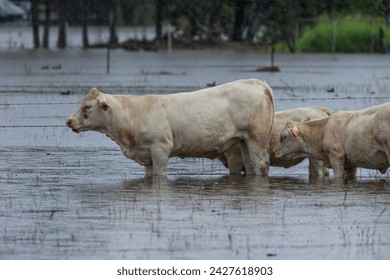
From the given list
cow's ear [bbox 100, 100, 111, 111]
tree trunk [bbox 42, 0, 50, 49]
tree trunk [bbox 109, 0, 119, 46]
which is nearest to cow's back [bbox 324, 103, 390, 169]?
cow's ear [bbox 100, 100, 111, 111]

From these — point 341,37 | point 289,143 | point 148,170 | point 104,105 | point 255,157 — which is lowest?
point 341,37

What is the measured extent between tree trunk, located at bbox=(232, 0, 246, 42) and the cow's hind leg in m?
37.1

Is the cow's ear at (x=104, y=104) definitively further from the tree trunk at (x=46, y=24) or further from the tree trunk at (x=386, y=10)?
the tree trunk at (x=46, y=24)

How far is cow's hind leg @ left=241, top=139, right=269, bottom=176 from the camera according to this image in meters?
19.2

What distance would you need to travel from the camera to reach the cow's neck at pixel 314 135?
744 inches

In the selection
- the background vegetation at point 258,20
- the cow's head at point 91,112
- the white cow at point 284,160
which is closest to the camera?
the cow's head at point 91,112

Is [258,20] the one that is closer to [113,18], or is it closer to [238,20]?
[238,20]

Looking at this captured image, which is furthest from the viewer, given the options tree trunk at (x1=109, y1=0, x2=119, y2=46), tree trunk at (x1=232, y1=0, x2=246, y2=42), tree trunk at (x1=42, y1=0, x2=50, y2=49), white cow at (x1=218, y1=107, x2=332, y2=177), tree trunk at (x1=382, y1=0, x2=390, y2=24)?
tree trunk at (x1=42, y1=0, x2=50, y2=49)

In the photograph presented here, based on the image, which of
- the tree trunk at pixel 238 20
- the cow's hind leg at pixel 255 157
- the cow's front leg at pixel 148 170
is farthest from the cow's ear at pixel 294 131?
the tree trunk at pixel 238 20

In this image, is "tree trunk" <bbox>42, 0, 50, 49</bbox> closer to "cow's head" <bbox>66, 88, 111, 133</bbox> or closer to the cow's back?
"cow's head" <bbox>66, 88, 111, 133</bbox>

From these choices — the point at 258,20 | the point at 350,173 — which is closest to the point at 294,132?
the point at 350,173

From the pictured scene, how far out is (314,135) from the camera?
62.0 ft

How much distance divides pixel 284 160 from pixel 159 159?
1.94 m
